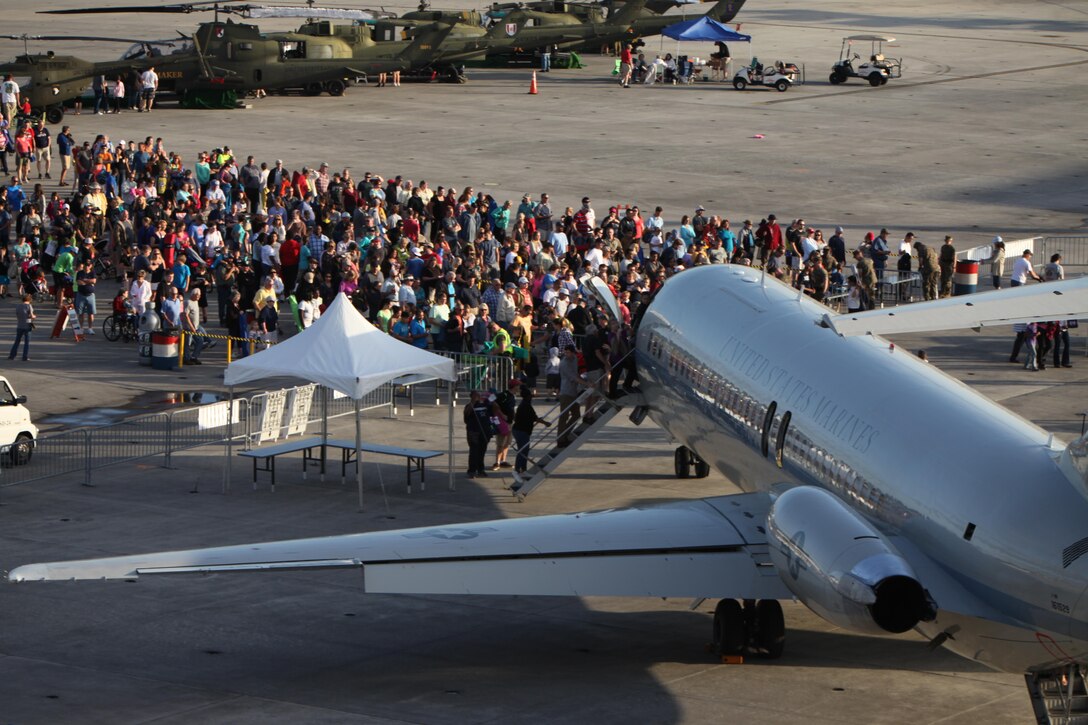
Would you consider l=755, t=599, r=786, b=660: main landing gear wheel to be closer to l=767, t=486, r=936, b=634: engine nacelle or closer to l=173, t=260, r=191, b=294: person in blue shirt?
l=767, t=486, r=936, b=634: engine nacelle

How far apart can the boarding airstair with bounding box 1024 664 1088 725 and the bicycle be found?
86.0 ft

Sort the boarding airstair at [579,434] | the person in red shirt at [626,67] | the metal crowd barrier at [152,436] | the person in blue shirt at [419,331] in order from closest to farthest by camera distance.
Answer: the boarding airstair at [579,434], the metal crowd barrier at [152,436], the person in blue shirt at [419,331], the person in red shirt at [626,67]

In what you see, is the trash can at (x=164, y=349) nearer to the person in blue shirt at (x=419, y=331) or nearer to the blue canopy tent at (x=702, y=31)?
the person in blue shirt at (x=419, y=331)

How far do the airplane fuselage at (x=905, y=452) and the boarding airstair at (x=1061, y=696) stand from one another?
0.25 metres

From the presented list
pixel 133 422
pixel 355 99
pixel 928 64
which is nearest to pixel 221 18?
pixel 355 99

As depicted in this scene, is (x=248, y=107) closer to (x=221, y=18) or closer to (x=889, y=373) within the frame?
(x=221, y=18)

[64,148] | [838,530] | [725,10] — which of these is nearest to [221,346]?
[64,148]

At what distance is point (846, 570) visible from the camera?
17625 millimetres

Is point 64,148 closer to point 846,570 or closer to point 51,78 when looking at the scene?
point 51,78

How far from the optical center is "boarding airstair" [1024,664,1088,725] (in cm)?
1766

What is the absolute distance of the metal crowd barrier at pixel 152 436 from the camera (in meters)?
30.4

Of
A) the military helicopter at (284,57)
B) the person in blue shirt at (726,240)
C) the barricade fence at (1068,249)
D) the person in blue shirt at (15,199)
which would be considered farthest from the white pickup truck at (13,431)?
the military helicopter at (284,57)

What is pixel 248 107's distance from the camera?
6931cm

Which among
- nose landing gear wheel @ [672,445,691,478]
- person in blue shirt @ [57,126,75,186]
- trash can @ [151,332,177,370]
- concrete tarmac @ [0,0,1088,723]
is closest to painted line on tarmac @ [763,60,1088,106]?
concrete tarmac @ [0,0,1088,723]
